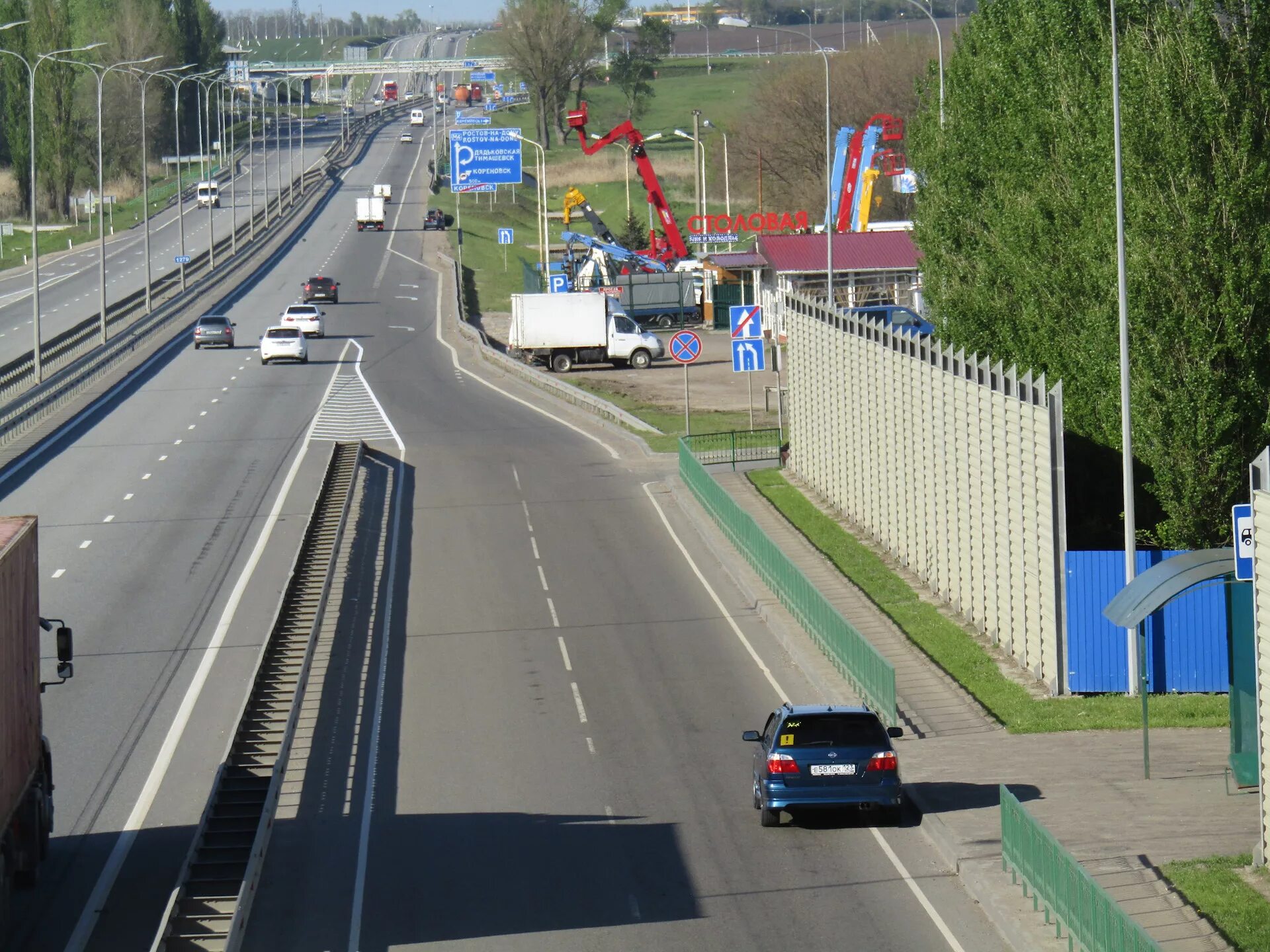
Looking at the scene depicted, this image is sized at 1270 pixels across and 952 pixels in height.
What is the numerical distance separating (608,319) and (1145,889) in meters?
51.3

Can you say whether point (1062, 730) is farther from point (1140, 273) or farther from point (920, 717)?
point (1140, 273)

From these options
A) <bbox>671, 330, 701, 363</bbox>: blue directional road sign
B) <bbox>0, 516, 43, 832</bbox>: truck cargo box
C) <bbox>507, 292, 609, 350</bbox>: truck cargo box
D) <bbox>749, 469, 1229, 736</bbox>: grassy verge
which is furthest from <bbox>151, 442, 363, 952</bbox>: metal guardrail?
<bbox>507, 292, 609, 350</bbox>: truck cargo box

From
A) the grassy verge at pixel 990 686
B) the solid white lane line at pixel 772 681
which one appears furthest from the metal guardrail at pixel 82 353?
the grassy verge at pixel 990 686

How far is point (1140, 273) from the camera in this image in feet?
84.4

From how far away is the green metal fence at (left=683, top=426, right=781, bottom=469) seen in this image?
4534 centimetres

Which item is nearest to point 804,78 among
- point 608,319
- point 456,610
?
point 608,319

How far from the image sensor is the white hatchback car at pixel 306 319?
2734 inches

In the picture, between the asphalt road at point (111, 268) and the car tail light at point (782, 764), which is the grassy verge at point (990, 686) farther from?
the asphalt road at point (111, 268)

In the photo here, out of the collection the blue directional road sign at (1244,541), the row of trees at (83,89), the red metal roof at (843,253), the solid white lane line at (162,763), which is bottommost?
the solid white lane line at (162,763)

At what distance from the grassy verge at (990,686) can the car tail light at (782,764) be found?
5.01 m

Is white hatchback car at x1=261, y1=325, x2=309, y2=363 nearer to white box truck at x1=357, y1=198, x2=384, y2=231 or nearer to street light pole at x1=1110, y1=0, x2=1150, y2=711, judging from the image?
street light pole at x1=1110, y1=0, x2=1150, y2=711

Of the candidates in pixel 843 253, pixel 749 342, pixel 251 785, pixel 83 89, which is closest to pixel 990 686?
pixel 251 785

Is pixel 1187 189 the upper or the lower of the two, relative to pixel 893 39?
lower

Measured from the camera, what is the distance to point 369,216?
11750cm
